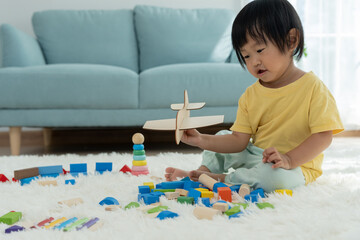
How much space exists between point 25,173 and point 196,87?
3.28 ft

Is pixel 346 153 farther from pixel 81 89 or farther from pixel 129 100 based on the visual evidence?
pixel 81 89

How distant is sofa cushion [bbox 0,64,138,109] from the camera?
1962mm

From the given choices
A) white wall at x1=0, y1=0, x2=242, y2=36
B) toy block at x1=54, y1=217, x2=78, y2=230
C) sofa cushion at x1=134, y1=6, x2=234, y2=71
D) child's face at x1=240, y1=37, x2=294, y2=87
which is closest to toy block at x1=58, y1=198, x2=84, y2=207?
toy block at x1=54, y1=217, x2=78, y2=230

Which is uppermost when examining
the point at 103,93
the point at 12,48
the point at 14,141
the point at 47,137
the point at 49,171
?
the point at 12,48

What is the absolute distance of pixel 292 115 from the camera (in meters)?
1.11

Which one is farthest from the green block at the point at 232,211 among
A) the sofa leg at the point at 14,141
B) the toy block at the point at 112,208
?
the sofa leg at the point at 14,141

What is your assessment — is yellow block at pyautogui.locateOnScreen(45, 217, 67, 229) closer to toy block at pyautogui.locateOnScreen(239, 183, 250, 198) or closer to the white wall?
toy block at pyautogui.locateOnScreen(239, 183, 250, 198)

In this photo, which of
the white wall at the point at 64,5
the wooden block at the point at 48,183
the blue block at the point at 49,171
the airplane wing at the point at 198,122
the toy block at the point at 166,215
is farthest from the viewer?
the white wall at the point at 64,5

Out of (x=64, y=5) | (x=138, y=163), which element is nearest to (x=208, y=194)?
(x=138, y=163)

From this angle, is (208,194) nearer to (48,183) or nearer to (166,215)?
(166,215)

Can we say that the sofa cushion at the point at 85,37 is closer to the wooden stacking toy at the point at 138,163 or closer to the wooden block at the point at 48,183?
the wooden stacking toy at the point at 138,163

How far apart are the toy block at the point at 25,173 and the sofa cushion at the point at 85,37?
1409 millimetres

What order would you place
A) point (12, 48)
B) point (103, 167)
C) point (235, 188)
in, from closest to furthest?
point (235, 188)
point (103, 167)
point (12, 48)

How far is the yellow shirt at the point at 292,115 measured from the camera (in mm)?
1032
